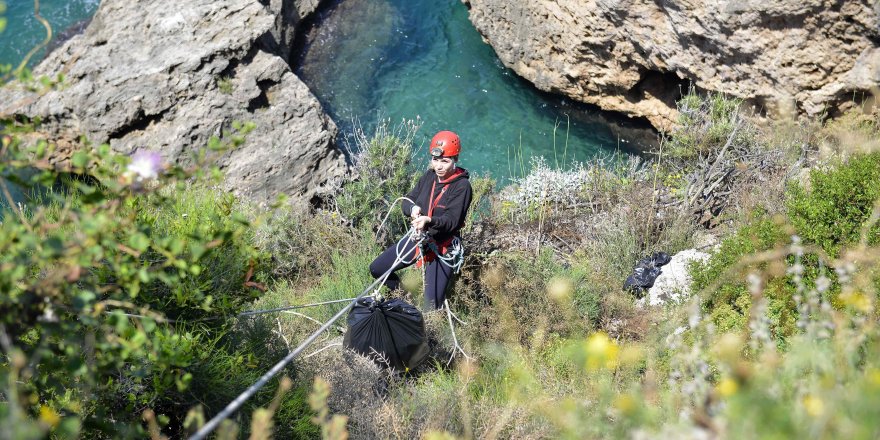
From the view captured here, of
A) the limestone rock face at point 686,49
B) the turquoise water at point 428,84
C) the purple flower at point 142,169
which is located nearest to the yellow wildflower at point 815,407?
the purple flower at point 142,169

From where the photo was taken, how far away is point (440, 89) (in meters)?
10.1

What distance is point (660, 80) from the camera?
940 cm

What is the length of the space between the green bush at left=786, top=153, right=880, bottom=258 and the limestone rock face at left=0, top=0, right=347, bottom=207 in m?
4.47

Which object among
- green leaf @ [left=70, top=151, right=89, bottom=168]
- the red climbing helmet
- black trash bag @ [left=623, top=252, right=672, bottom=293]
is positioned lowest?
black trash bag @ [left=623, top=252, right=672, bottom=293]

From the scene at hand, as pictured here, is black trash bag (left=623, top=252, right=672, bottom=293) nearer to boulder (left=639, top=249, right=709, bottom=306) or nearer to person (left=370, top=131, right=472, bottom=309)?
boulder (left=639, top=249, right=709, bottom=306)

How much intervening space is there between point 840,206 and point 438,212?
107 inches

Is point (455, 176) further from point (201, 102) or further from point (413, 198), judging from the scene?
point (201, 102)

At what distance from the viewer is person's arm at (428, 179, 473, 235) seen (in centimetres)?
505

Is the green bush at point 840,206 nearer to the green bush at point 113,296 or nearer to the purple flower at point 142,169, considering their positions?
the green bush at point 113,296

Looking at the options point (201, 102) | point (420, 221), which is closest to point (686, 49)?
point (420, 221)

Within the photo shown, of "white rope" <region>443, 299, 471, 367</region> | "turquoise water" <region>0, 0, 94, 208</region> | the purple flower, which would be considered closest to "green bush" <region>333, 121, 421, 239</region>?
"white rope" <region>443, 299, 471, 367</region>

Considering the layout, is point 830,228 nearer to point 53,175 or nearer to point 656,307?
point 656,307

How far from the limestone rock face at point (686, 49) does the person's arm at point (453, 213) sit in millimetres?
4024

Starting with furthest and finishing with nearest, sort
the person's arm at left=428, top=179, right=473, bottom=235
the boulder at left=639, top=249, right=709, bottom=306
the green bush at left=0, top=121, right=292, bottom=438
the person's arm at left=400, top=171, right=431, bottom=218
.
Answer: the boulder at left=639, top=249, right=709, bottom=306 → the person's arm at left=400, top=171, right=431, bottom=218 → the person's arm at left=428, top=179, right=473, bottom=235 → the green bush at left=0, top=121, right=292, bottom=438
